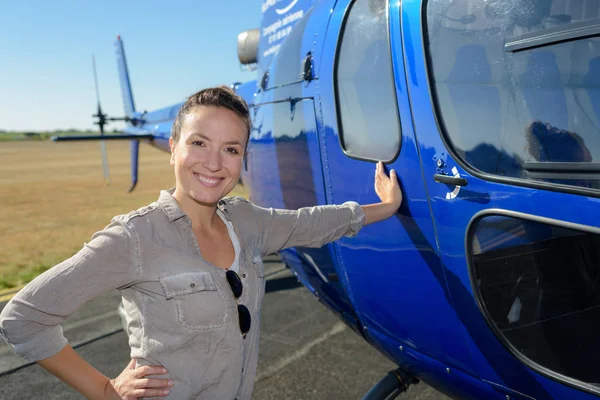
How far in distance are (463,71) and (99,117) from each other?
1056 centimetres

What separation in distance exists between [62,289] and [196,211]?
44 centimetres

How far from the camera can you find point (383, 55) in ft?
6.57

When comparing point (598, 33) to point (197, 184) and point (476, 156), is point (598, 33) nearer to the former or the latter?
point (476, 156)

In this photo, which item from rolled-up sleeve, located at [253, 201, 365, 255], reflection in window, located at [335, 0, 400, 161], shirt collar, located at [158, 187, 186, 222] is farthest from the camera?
reflection in window, located at [335, 0, 400, 161]

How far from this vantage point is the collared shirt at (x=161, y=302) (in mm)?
1291

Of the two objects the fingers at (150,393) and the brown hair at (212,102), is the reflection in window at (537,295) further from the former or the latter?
the fingers at (150,393)

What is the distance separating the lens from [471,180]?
160 cm

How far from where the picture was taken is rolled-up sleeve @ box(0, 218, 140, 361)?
1.27 metres

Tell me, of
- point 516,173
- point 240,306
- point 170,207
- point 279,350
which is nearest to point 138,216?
point 170,207

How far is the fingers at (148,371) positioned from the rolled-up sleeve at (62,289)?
21 centimetres

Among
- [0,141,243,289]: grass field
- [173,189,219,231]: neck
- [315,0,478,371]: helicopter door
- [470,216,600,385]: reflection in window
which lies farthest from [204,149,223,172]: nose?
[0,141,243,289]: grass field

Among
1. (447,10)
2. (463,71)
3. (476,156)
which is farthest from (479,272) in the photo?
(447,10)

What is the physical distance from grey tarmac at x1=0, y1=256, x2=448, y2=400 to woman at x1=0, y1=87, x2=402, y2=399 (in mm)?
1842

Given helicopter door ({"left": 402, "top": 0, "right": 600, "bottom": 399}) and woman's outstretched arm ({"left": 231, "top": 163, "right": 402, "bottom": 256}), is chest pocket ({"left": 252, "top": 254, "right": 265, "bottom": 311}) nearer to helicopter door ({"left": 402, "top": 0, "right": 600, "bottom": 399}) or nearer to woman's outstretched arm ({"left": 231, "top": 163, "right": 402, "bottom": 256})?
woman's outstretched arm ({"left": 231, "top": 163, "right": 402, "bottom": 256})
